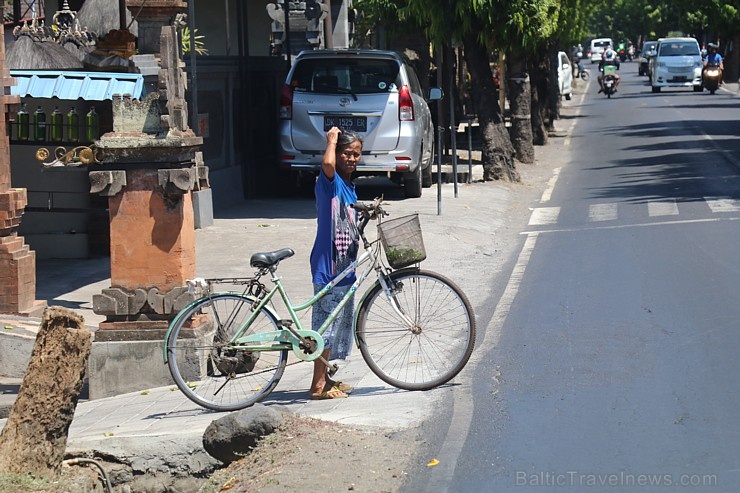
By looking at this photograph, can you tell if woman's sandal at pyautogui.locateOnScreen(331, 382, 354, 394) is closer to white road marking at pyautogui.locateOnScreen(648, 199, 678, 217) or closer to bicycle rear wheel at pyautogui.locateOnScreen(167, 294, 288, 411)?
bicycle rear wheel at pyautogui.locateOnScreen(167, 294, 288, 411)

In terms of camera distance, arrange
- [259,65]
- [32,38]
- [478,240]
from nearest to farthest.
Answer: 1. [32,38]
2. [478,240]
3. [259,65]

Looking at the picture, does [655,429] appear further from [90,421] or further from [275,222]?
[275,222]

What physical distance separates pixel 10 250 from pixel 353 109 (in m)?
7.58

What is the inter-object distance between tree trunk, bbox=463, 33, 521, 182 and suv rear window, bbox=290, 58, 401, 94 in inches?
168

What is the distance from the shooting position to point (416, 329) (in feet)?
25.5

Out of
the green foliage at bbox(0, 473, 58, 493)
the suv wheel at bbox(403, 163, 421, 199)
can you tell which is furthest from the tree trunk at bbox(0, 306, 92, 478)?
the suv wheel at bbox(403, 163, 421, 199)

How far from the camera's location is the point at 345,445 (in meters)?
6.50

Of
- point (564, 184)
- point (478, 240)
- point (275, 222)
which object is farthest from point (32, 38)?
point (564, 184)

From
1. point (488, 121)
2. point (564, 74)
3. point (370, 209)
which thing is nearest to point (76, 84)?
point (370, 209)

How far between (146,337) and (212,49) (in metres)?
12.4

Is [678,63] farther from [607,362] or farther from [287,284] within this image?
[607,362]

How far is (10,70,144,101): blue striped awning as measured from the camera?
1083cm

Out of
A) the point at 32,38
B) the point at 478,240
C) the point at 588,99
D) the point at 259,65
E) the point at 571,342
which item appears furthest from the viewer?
the point at 588,99

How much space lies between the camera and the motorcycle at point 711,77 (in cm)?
5566
